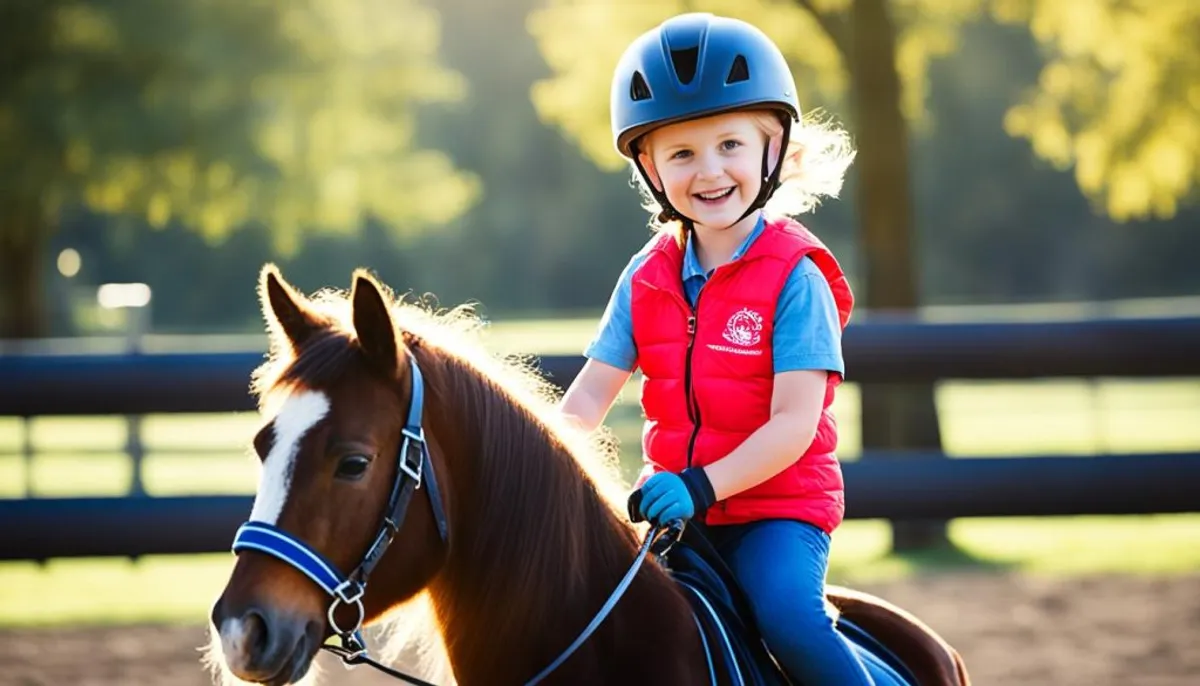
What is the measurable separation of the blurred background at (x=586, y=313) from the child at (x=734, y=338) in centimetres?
261

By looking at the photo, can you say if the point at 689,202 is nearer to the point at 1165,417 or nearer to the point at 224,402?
the point at 224,402

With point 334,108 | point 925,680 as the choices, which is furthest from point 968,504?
point 334,108

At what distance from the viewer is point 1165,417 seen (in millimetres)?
19172

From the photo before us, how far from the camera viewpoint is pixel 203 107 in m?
18.6

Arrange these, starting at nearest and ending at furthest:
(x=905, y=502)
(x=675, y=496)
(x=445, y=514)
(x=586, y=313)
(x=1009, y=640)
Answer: (x=445, y=514) < (x=675, y=496) < (x=905, y=502) < (x=1009, y=640) < (x=586, y=313)

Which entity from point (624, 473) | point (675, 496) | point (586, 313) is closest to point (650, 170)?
point (675, 496)

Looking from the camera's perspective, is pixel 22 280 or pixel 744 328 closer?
pixel 744 328

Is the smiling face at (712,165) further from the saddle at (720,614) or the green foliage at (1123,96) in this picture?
the green foliage at (1123,96)

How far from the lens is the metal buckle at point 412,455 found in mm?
2143

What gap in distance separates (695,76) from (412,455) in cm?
97

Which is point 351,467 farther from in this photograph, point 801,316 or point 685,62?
point 685,62

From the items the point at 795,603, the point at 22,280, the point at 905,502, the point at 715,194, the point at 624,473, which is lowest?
the point at 624,473

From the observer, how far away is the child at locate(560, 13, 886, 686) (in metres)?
2.46

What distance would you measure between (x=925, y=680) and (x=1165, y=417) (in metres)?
17.9
